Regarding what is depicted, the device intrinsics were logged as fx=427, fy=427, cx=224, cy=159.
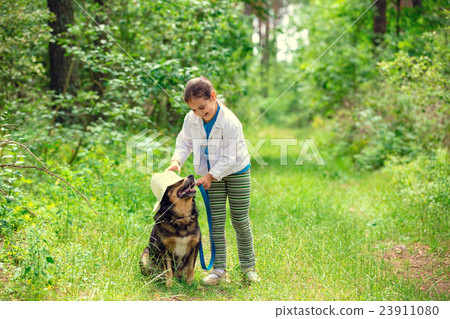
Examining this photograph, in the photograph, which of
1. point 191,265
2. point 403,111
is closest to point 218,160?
point 191,265

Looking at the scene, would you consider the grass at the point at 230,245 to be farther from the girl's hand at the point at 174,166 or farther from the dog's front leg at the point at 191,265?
the girl's hand at the point at 174,166

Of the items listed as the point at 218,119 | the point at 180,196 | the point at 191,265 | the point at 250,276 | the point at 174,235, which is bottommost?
the point at 250,276

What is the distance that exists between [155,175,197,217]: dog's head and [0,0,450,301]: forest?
688mm

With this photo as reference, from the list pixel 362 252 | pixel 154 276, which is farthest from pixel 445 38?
pixel 154 276

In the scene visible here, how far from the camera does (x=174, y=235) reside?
11.5 ft

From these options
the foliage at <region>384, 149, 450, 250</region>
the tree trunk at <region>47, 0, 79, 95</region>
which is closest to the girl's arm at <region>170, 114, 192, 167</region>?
the foliage at <region>384, 149, 450, 250</region>

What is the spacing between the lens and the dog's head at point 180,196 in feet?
11.1

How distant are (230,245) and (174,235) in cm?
161

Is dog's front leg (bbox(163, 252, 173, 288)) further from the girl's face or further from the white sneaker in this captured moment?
the girl's face

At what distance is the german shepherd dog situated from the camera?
3437 mm

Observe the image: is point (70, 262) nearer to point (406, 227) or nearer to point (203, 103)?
point (203, 103)

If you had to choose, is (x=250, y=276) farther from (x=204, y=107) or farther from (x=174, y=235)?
(x=204, y=107)
